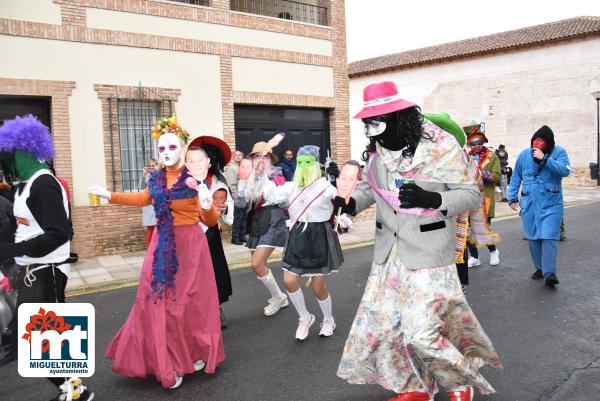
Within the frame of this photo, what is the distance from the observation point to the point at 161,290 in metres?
4.09

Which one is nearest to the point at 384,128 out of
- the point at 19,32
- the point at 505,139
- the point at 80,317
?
the point at 80,317

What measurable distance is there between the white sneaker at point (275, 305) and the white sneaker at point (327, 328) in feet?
3.32

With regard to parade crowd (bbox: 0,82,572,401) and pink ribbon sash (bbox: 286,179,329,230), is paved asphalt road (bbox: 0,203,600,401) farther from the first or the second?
pink ribbon sash (bbox: 286,179,329,230)

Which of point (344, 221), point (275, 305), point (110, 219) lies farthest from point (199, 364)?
point (110, 219)

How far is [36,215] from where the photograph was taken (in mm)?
3383

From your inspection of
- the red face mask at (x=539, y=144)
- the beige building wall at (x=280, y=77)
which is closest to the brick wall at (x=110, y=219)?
the beige building wall at (x=280, y=77)

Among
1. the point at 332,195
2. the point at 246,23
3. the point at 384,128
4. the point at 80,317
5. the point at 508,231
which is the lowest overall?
the point at 508,231

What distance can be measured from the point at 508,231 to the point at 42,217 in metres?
10.3

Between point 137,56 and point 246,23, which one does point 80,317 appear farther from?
point 246,23

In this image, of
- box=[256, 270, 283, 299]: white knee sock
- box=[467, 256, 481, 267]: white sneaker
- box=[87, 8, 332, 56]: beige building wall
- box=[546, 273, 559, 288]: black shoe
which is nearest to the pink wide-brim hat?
box=[256, 270, 283, 299]: white knee sock

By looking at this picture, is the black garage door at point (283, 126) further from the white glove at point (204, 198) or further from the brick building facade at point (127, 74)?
the white glove at point (204, 198)

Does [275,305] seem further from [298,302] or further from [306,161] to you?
[306,161]

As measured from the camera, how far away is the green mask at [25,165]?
11.4ft

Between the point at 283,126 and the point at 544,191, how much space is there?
8.32 metres
